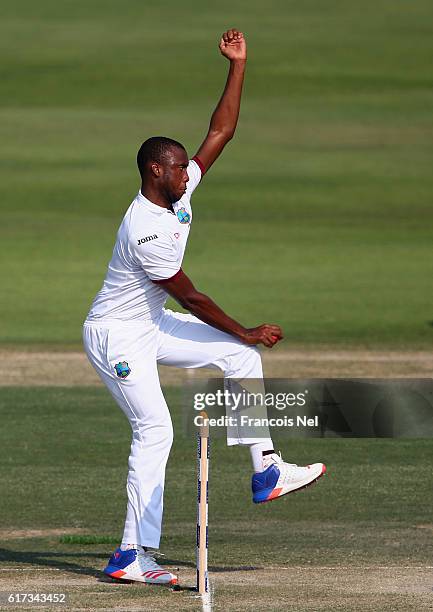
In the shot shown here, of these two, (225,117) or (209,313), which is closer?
(209,313)

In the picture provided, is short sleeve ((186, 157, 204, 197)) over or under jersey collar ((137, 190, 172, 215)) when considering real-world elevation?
over

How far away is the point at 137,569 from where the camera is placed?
8.92 metres

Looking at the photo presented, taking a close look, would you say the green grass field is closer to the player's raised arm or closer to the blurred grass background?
the player's raised arm

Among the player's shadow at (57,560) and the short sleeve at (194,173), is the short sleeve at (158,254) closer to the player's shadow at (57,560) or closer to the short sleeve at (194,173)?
the short sleeve at (194,173)

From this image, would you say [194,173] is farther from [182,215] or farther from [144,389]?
[144,389]

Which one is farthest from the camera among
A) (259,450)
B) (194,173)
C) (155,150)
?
(194,173)

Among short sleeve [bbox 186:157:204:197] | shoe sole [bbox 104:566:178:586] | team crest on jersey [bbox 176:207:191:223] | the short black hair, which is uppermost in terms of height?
short sleeve [bbox 186:157:204:197]

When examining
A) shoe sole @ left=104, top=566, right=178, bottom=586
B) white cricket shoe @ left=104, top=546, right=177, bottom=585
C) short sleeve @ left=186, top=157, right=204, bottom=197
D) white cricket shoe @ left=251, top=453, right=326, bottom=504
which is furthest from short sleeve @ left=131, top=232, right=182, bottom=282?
shoe sole @ left=104, top=566, right=178, bottom=586

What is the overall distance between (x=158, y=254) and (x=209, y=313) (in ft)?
1.43

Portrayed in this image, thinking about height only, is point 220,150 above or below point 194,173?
above

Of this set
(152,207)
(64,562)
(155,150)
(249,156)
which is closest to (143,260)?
(152,207)

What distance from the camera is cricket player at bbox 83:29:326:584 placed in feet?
29.0

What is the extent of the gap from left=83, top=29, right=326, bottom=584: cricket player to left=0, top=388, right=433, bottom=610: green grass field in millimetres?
485

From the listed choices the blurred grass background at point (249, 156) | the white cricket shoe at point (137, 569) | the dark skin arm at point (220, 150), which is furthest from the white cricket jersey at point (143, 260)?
the blurred grass background at point (249, 156)
